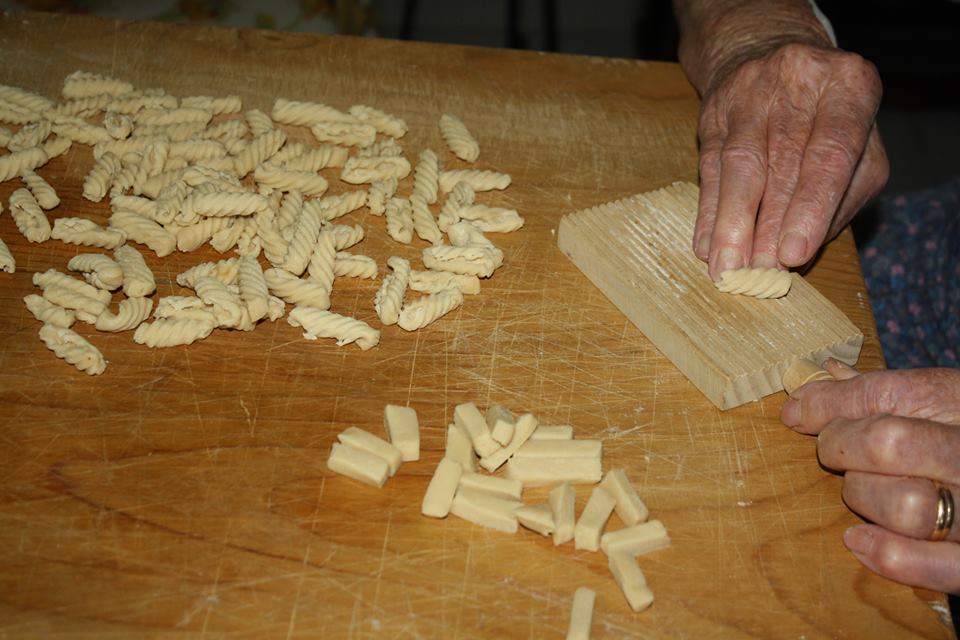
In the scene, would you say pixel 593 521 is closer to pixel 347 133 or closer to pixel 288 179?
pixel 288 179

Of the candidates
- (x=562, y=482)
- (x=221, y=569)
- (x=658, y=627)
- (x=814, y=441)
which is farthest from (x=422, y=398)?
(x=814, y=441)

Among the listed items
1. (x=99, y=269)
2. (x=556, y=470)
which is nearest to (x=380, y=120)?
(x=99, y=269)

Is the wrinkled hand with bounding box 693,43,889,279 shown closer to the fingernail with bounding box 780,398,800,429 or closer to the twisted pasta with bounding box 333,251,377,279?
the fingernail with bounding box 780,398,800,429

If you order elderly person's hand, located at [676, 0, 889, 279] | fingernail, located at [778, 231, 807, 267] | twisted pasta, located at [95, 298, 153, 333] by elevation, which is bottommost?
twisted pasta, located at [95, 298, 153, 333]

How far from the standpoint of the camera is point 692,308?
7.45ft

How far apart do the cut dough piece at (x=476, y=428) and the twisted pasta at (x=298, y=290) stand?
1.55 ft

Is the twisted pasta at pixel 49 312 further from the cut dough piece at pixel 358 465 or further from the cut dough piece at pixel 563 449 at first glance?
the cut dough piece at pixel 563 449

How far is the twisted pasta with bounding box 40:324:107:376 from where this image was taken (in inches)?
82.9

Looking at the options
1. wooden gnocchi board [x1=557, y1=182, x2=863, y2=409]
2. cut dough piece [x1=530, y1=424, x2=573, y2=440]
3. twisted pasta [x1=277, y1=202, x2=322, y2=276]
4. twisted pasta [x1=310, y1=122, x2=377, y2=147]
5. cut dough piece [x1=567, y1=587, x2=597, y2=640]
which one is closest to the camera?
cut dough piece [x1=567, y1=587, x2=597, y2=640]

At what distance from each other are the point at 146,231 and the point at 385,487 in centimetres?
96

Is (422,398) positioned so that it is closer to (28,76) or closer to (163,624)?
(163,624)

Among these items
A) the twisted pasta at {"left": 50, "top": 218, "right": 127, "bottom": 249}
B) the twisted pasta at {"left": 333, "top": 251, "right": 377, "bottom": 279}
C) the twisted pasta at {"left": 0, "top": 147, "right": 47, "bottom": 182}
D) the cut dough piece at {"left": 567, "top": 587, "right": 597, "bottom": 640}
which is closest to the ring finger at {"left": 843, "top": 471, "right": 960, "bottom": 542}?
the cut dough piece at {"left": 567, "top": 587, "right": 597, "bottom": 640}

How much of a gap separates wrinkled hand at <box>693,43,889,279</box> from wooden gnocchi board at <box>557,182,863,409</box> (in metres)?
0.09

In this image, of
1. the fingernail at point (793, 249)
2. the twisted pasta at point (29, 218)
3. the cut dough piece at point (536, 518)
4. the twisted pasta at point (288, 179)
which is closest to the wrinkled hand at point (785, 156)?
the fingernail at point (793, 249)
